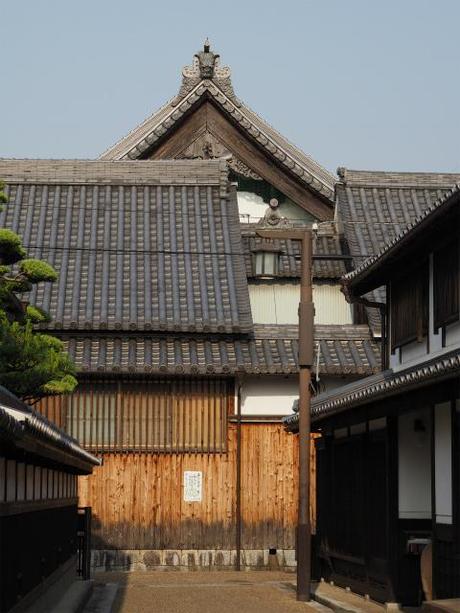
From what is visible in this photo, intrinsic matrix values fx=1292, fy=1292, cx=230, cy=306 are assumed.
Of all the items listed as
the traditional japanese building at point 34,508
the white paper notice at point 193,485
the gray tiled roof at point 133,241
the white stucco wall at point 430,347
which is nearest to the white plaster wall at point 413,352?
the white stucco wall at point 430,347

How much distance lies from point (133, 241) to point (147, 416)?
575 cm

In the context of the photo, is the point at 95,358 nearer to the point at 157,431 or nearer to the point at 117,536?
the point at 157,431

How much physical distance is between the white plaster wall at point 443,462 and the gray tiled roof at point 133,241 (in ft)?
42.3

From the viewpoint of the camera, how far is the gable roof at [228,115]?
3669 centimetres

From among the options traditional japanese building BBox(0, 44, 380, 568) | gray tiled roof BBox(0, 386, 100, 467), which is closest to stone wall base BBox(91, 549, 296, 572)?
traditional japanese building BBox(0, 44, 380, 568)

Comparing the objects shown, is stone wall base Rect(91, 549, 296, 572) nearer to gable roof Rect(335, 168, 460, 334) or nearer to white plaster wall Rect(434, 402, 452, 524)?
gable roof Rect(335, 168, 460, 334)

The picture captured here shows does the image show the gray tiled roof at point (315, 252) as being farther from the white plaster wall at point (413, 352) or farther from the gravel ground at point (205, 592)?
the white plaster wall at point (413, 352)

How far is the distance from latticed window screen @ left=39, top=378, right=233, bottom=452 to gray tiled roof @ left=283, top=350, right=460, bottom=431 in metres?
4.45

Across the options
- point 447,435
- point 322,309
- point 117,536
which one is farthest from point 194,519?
point 447,435

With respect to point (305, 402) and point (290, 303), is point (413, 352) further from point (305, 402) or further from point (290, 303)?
point (290, 303)

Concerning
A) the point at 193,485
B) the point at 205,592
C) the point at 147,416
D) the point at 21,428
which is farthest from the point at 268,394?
the point at 21,428

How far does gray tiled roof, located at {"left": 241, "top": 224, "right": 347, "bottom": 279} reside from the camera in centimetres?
3428

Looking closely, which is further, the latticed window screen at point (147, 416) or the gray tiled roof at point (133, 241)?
the gray tiled roof at point (133, 241)

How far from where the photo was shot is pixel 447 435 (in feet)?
58.2
